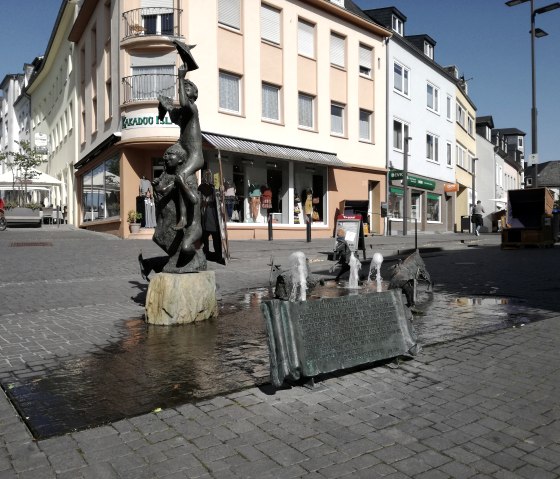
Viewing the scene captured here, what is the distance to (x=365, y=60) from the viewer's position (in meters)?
30.5

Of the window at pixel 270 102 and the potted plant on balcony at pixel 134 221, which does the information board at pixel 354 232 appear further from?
the window at pixel 270 102

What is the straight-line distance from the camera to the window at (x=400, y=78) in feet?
109

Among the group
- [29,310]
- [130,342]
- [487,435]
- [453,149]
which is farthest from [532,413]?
[453,149]

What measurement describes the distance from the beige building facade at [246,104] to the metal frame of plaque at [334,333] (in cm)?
1585

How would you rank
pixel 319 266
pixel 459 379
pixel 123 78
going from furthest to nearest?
pixel 123 78 → pixel 319 266 → pixel 459 379

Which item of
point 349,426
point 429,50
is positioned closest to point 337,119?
point 429,50

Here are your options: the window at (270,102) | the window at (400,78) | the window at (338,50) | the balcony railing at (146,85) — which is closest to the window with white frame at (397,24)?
the window at (400,78)

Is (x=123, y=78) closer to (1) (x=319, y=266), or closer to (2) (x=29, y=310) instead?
(1) (x=319, y=266)

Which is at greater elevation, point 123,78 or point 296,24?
point 296,24

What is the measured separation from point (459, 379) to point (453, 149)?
133 feet

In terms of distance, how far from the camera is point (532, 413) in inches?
149

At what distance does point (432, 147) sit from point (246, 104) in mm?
19300

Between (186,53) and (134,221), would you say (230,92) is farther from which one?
(186,53)

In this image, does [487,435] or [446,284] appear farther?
[446,284]
